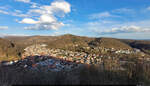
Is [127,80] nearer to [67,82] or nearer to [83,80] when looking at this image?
[83,80]

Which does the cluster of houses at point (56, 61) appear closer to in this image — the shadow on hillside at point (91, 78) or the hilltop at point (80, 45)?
the shadow on hillside at point (91, 78)

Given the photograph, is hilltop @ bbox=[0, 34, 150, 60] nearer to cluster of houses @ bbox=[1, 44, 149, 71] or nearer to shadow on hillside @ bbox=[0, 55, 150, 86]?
cluster of houses @ bbox=[1, 44, 149, 71]

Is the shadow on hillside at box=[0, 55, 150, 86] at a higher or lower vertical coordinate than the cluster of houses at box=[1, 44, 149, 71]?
higher

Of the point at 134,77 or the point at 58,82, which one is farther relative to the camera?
the point at 134,77

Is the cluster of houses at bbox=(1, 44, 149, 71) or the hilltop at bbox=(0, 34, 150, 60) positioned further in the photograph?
the hilltop at bbox=(0, 34, 150, 60)

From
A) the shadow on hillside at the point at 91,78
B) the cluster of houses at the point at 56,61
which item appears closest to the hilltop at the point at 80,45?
the cluster of houses at the point at 56,61

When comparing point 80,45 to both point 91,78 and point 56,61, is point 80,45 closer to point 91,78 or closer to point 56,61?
point 56,61

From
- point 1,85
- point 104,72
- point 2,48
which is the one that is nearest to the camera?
point 1,85

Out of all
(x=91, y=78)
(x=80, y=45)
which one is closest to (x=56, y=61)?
(x=91, y=78)

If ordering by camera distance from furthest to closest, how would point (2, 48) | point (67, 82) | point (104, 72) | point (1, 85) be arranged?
point (2, 48) → point (104, 72) → point (1, 85) → point (67, 82)

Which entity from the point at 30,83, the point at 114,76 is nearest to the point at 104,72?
the point at 114,76

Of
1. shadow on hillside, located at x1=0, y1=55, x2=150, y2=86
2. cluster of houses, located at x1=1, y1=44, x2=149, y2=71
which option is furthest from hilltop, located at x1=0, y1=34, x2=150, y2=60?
shadow on hillside, located at x1=0, y1=55, x2=150, y2=86
